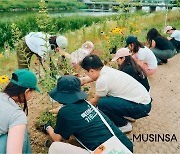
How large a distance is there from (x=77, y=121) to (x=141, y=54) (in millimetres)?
2626

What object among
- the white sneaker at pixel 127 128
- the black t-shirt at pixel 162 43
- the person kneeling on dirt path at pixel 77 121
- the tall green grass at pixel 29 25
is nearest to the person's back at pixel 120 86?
the white sneaker at pixel 127 128

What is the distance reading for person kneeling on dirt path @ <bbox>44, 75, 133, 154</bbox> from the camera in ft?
7.70

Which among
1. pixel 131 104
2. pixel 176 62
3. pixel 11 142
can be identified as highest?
pixel 11 142

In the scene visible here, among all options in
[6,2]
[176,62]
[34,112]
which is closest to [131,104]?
[34,112]

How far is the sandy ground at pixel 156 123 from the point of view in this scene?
10.7 ft

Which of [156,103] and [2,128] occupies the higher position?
[2,128]

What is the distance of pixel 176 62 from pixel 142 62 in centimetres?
257

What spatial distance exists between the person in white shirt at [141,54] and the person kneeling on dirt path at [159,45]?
123 cm

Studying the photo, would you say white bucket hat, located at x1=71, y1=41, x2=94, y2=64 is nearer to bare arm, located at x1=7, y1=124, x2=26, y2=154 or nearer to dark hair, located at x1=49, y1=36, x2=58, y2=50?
dark hair, located at x1=49, y1=36, x2=58, y2=50

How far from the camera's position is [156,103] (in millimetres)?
4508

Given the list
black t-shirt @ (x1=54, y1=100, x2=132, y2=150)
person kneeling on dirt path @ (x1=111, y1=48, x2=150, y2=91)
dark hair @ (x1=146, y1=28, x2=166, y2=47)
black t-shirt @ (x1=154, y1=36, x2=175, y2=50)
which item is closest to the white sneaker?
person kneeling on dirt path @ (x1=111, y1=48, x2=150, y2=91)

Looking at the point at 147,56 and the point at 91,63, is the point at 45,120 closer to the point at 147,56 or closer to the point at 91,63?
the point at 91,63

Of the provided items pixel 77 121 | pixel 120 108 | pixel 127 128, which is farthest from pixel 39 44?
pixel 77 121

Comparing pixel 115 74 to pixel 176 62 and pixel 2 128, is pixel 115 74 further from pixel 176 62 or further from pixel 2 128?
pixel 176 62
